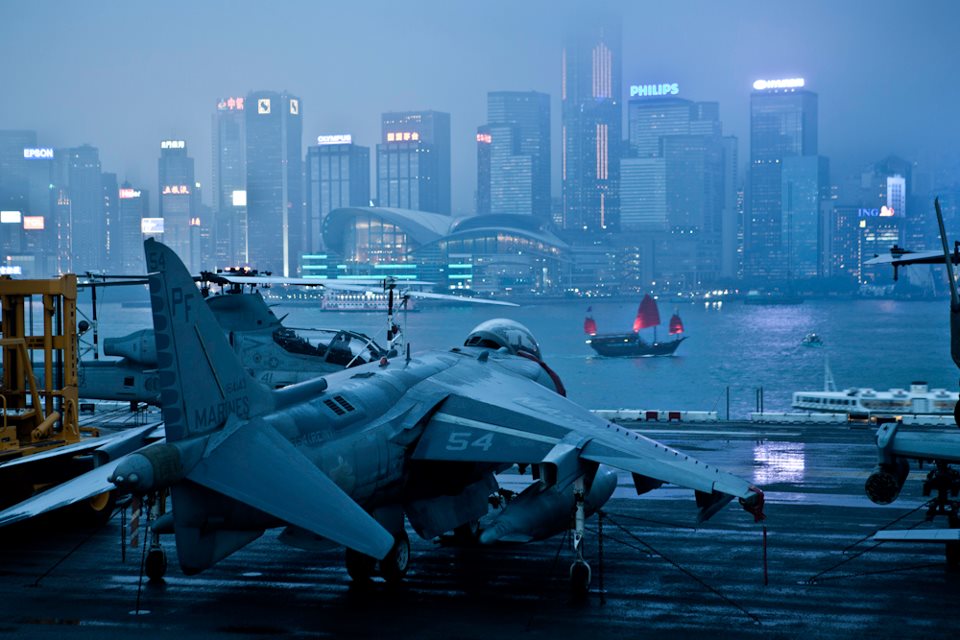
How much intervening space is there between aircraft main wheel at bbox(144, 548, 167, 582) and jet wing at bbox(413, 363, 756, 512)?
4824 mm

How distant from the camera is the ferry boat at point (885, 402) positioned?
6159 cm

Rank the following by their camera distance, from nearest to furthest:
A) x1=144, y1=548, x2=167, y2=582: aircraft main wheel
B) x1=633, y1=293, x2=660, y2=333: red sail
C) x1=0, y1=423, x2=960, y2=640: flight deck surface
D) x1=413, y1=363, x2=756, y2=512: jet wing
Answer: x1=0, y1=423, x2=960, y2=640: flight deck surface, x1=413, y1=363, x2=756, y2=512: jet wing, x1=144, y1=548, x2=167, y2=582: aircraft main wheel, x1=633, y1=293, x2=660, y2=333: red sail

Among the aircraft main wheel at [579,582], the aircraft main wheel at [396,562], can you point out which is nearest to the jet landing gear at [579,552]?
the aircraft main wheel at [579,582]

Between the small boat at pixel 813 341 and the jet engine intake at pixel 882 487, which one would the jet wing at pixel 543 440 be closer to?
the jet engine intake at pixel 882 487

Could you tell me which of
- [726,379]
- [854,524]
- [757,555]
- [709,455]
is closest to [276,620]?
[757,555]

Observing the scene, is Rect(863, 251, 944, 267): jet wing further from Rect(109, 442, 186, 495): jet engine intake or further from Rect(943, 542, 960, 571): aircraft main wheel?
Rect(109, 442, 186, 495): jet engine intake

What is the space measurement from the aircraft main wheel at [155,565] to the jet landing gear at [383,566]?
130 inches

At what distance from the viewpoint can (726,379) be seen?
4892 inches

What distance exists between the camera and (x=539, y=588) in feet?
60.5

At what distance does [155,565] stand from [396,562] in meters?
4.20

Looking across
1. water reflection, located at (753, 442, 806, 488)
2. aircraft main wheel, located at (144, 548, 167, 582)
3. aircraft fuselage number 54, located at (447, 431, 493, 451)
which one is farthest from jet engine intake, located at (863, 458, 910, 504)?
aircraft main wheel, located at (144, 548, 167, 582)

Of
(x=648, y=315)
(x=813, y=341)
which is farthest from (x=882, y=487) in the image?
(x=813, y=341)

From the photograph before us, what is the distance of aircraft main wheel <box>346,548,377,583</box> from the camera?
18125 millimetres

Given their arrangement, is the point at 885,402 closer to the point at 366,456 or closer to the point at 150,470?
the point at 366,456
